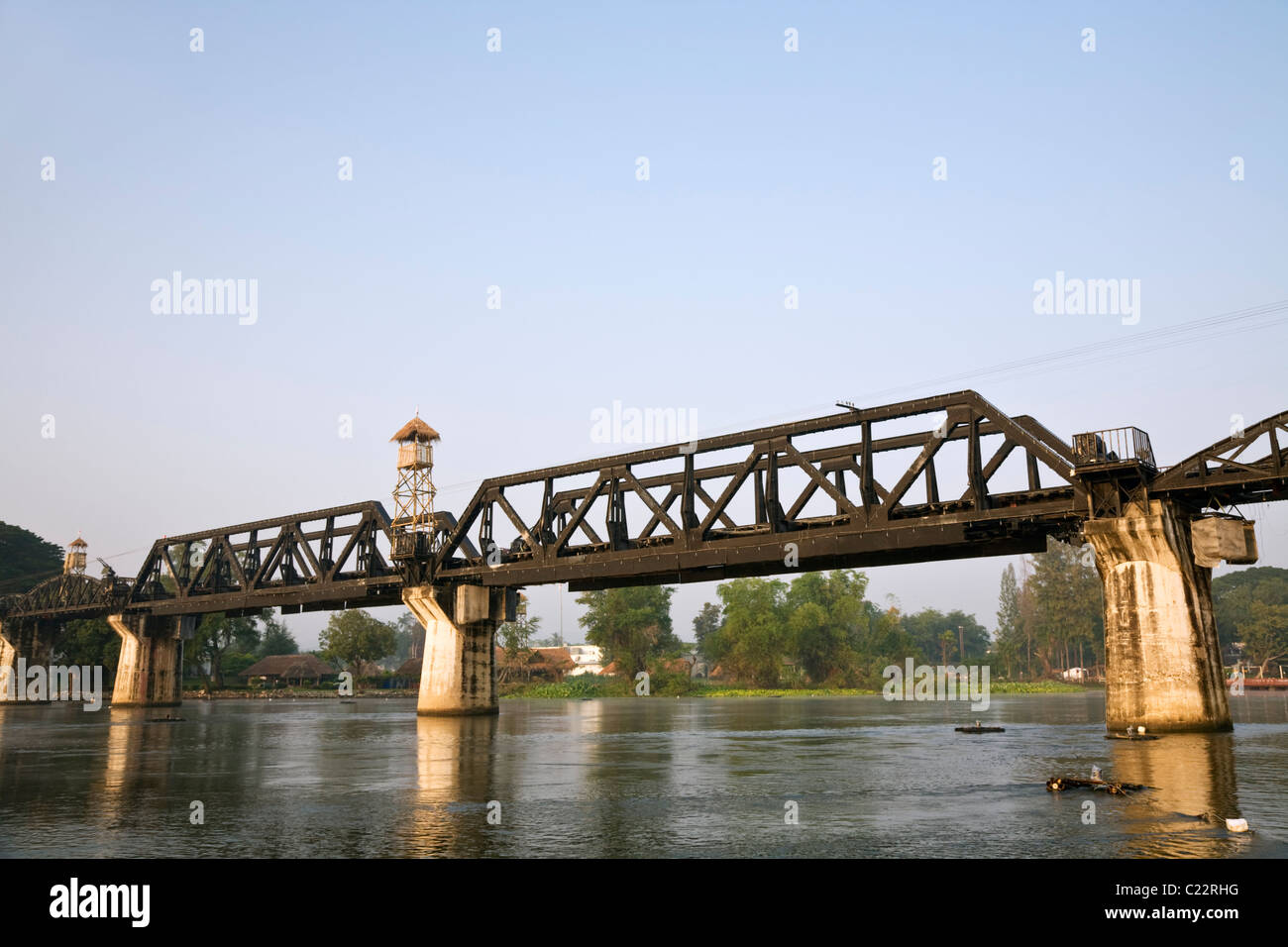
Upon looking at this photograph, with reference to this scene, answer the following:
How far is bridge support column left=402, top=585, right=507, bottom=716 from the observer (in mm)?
63469

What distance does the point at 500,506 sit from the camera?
6188 cm

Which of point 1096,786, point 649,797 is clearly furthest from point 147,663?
point 1096,786

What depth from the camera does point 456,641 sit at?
6378cm

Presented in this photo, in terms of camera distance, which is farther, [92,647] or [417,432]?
Answer: [92,647]

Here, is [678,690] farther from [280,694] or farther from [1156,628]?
[1156,628]

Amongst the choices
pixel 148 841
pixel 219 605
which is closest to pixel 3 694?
pixel 219 605

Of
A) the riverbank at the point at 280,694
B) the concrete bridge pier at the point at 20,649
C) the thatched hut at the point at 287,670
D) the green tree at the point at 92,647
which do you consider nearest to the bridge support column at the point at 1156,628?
the riverbank at the point at 280,694

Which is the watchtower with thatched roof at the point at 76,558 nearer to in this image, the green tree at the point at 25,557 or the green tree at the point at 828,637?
the green tree at the point at 25,557

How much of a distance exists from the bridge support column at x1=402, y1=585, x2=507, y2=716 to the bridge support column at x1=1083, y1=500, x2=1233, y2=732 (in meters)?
38.1

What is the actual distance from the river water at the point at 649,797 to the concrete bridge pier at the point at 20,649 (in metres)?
89.3

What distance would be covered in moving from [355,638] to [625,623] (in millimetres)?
43659

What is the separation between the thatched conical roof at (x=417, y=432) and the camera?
79.4 meters

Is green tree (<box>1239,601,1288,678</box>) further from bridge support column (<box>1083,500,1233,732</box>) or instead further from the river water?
bridge support column (<box>1083,500,1233,732</box>)
